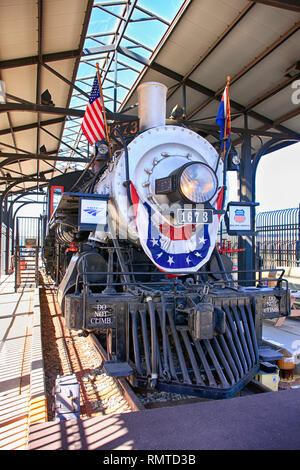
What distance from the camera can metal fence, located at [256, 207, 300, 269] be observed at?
13.3 meters

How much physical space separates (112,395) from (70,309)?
108 cm

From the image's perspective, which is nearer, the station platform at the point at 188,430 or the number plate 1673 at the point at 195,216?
the station platform at the point at 188,430

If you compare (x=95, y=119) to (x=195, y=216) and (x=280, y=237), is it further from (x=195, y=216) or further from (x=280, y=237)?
(x=280, y=237)

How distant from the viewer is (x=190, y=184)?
4.00 metres

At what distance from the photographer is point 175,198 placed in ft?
13.4

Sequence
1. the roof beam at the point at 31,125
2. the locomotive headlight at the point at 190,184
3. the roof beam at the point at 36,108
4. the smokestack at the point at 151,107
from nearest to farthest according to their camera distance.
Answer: the locomotive headlight at the point at 190,184 → the smokestack at the point at 151,107 → the roof beam at the point at 36,108 → the roof beam at the point at 31,125

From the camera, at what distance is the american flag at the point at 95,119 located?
4820 millimetres

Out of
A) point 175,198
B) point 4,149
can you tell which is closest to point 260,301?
point 175,198

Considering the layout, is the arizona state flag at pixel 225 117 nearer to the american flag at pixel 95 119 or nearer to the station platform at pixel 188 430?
the american flag at pixel 95 119

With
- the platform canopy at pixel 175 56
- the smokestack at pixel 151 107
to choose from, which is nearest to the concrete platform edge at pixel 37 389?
the smokestack at pixel 151 107

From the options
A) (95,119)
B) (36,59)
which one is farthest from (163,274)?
(36,59)

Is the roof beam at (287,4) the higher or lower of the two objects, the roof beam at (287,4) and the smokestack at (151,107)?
the higher

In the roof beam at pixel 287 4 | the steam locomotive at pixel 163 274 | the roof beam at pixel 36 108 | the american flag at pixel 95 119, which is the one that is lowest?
the steam locomotive at pixel 163 274

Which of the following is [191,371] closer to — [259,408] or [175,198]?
[259,408]
